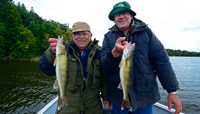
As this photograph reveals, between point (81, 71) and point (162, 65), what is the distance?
192cm

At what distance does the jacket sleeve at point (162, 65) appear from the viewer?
232 cm

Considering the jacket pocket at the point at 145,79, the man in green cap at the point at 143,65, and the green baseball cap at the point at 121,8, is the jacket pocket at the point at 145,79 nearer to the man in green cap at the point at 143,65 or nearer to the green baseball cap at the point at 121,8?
the man in green cap at the point at 143,65

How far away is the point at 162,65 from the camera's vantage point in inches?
92.0

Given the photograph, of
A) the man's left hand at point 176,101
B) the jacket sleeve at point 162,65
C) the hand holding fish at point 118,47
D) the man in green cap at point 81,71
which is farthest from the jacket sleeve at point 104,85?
the man's left hand at point 176,101

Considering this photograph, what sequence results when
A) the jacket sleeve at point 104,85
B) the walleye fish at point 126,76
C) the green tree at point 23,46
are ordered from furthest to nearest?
the green tree at point 23,46
the jacket sleeve at point 104,85
the walleye fish at point 126,76

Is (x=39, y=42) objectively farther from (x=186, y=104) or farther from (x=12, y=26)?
(x=186, y=104)

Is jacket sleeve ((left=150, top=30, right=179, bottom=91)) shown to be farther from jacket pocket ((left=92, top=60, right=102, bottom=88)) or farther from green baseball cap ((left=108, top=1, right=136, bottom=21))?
jacket pocket ((left=92, top=60, right=102, bottom=88))

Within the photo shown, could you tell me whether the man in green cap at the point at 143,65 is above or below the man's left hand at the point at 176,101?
above

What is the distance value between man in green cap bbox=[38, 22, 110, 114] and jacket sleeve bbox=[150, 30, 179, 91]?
4.51 ft

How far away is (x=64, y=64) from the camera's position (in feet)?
8.21

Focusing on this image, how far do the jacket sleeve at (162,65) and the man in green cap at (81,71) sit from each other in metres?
1.38

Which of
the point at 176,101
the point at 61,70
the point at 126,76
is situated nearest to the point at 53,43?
the point at 61,70

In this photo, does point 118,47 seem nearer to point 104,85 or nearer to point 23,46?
point 104,85

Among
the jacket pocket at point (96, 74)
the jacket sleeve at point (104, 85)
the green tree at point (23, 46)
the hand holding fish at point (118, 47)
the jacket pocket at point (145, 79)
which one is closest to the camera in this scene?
the hand holding fish at point (118, 47)
